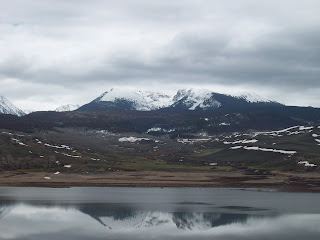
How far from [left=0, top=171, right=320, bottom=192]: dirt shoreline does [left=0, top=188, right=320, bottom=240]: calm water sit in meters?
13.5

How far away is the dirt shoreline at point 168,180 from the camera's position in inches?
4353

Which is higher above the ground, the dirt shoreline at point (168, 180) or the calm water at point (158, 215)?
the dirt shoreline at point (168, 180)

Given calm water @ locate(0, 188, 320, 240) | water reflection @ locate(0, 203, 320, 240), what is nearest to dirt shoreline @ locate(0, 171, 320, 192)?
calm water @ locate(0, 188, 320, 240)

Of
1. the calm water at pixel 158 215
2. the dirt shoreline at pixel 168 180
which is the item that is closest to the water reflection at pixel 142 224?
the calm water at pixel 158 215

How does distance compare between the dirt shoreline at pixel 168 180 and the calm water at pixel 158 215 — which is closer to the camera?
the calm water at pixel 158 215

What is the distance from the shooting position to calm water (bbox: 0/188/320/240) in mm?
52969

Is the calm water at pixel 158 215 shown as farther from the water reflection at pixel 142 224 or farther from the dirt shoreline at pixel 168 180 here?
the dirt shoreline at pixel 168 180

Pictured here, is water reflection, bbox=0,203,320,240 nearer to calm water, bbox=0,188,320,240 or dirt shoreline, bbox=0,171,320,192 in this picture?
calm water, bbox=0,188,320,240

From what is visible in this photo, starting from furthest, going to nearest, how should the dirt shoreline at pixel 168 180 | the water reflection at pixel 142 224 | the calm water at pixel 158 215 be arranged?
the dirt shoreline at pixel 168 180 → the calm water at pixel 158 215 → the water reflection at pixel 142 224

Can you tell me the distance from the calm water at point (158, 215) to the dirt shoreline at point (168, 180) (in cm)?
1347

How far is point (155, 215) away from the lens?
66.3 metres

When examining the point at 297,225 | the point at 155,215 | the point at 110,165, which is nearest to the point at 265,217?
the point at 297,225

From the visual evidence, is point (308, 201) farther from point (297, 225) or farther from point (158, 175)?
point (158, 175)

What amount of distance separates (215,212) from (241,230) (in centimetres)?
1429
